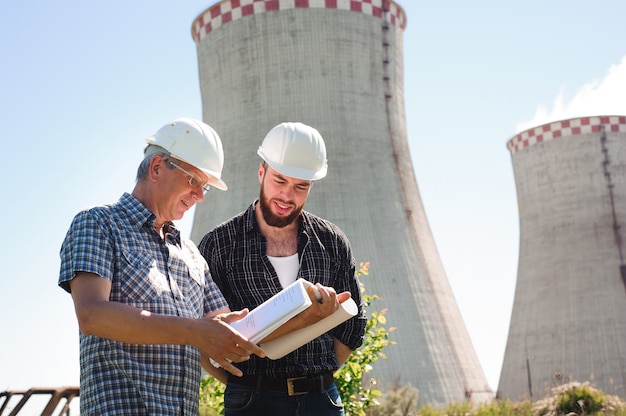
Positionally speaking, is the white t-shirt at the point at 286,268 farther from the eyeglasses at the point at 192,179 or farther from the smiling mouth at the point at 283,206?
the eyeglasses at the point at 192,179

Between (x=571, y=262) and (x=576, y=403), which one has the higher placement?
(x=571, y=262)

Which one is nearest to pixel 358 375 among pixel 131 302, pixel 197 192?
pixel 197 192

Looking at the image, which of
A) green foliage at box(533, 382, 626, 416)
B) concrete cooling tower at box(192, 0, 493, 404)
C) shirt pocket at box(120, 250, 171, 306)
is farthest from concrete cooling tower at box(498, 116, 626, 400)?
shirt pocket at box(120, 250, 171, 306)

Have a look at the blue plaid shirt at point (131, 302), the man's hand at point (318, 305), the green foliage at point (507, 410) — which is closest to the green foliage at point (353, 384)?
the green foliage at point (507, 410)

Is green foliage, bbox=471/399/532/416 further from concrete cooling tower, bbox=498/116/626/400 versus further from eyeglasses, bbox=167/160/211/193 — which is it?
concrete cooling tower, bbox=498/116/626/400

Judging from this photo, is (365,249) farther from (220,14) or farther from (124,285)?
(124,285)

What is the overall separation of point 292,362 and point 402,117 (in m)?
8.52

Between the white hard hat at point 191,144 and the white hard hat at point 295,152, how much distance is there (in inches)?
10.5

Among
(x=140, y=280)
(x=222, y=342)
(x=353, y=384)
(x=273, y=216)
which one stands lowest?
(x=353, y=384)

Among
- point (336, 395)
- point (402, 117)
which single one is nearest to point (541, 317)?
point (402, 117)

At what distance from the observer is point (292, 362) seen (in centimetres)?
210

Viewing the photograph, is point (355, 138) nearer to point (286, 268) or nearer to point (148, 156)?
point (286, 268)

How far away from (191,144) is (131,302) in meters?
0.38

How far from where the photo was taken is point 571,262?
13.7 meters
